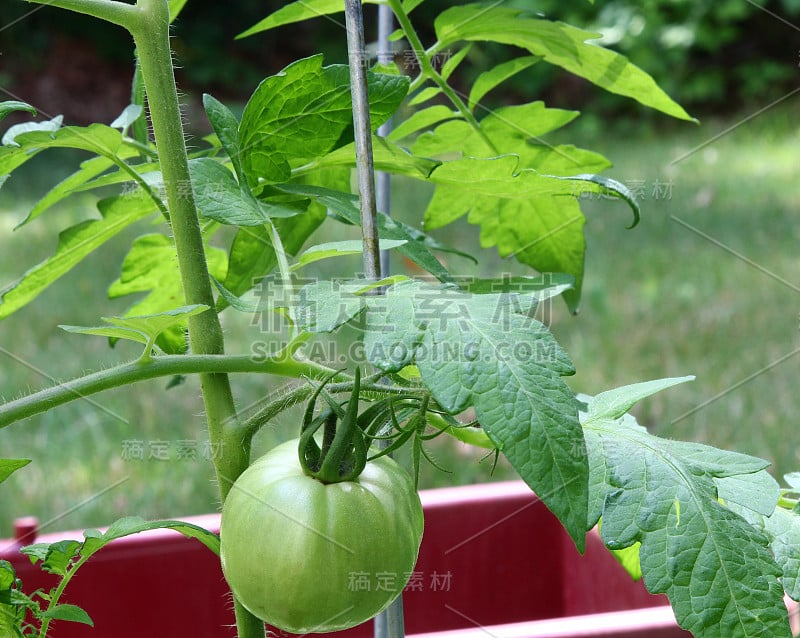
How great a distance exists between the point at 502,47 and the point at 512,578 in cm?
321

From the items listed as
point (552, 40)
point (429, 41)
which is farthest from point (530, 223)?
point (429, 41)

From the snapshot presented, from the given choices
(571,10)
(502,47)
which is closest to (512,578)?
(502,47)

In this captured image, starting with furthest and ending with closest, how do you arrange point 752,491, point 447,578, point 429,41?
point 429,41
point 447,578
point 752,491

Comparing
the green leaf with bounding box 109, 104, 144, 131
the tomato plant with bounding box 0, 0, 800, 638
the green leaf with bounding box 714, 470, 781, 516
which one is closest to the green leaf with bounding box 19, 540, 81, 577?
the tomato plant with bounding box 0, 0, 800, 638

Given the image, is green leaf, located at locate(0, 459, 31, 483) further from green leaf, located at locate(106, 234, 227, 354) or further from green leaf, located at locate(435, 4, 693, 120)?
green leaf, located at locate(435, 4, 693, 120)

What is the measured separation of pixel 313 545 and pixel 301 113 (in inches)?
8.5

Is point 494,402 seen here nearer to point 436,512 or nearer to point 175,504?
point 436,512

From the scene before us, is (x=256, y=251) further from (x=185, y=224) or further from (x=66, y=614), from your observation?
(x=66, y=614)

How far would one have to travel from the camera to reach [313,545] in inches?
14.7

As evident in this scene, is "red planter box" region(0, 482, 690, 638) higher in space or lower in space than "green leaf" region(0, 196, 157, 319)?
lower

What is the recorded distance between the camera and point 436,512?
82 centimetres

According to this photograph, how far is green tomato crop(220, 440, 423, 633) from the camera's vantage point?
1.23 ft

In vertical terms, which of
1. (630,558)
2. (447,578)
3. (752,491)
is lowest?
(447,578)

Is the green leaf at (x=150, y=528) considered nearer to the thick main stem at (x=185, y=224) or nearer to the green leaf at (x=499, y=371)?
the thick main stem at (x=185, y=224)
